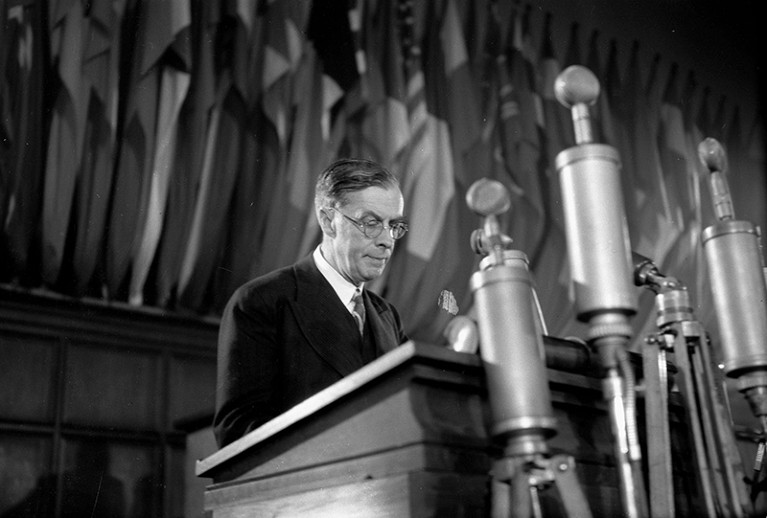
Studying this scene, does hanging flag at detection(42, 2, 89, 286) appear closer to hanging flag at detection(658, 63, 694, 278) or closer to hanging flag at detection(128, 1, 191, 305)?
hanging flag at detection(128, 1, 191, 305)

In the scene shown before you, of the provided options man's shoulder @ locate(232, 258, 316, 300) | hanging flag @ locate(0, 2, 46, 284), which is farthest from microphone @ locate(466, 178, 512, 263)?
hanging flag @ locate(0, 2, 46, 284)

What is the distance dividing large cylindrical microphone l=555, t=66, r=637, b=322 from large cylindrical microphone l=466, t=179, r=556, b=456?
0.08 metres

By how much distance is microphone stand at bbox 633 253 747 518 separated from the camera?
1.01 metres

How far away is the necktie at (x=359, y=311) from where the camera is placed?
196 cm

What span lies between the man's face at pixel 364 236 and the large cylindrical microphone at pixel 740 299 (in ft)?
2.91

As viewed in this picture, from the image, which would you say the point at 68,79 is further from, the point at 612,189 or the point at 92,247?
the point at 612,189

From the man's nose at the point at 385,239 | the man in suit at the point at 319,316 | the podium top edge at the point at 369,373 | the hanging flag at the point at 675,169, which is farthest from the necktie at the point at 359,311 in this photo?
the hanging flag at the point at 675,169

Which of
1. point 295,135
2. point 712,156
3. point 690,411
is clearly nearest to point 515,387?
point 690,411

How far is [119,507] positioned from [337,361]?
2.11 m

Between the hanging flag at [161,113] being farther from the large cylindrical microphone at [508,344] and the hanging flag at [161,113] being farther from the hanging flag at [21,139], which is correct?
the large cylindrical microphone at [508,344]

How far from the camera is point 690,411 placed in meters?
1.08

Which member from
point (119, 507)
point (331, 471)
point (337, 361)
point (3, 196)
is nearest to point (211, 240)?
point (3, 196)

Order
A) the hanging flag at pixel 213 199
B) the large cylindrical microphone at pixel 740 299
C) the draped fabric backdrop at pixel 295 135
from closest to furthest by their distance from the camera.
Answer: the large cylindrical microphone at pixel 740 299 < the draped fabric backdrop at pixel 295 135 < the hanging flag at pixel 213 199

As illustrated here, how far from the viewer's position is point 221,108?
13.3 feet
